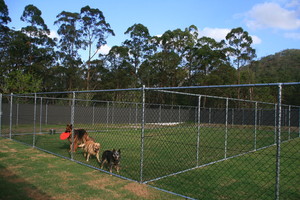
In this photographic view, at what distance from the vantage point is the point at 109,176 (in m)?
4.81

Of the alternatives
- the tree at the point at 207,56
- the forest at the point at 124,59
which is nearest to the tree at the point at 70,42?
the forest at the point at 124,59

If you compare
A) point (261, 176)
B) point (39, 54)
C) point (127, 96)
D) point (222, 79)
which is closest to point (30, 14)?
point (39, 54)

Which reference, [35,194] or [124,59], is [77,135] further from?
[124,59]

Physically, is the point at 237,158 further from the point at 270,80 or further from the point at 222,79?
the point at 270,80

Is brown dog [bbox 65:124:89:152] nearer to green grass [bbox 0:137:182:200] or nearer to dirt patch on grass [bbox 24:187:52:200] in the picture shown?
green grass [bbox 0:137:182:200]

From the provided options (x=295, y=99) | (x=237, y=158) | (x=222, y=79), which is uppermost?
(x=222, y=79)

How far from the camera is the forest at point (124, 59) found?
83.0ft

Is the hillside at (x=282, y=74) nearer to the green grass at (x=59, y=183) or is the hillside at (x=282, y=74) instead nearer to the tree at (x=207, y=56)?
the tree at (x=207, y=56)

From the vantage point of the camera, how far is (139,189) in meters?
3.98

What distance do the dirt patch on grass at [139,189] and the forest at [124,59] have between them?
68.5 feet

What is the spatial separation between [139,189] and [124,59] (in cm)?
3018

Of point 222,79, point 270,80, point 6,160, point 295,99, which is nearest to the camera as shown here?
point 6,160

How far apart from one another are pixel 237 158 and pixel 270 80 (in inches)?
1172

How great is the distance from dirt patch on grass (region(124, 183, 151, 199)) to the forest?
2087cm
